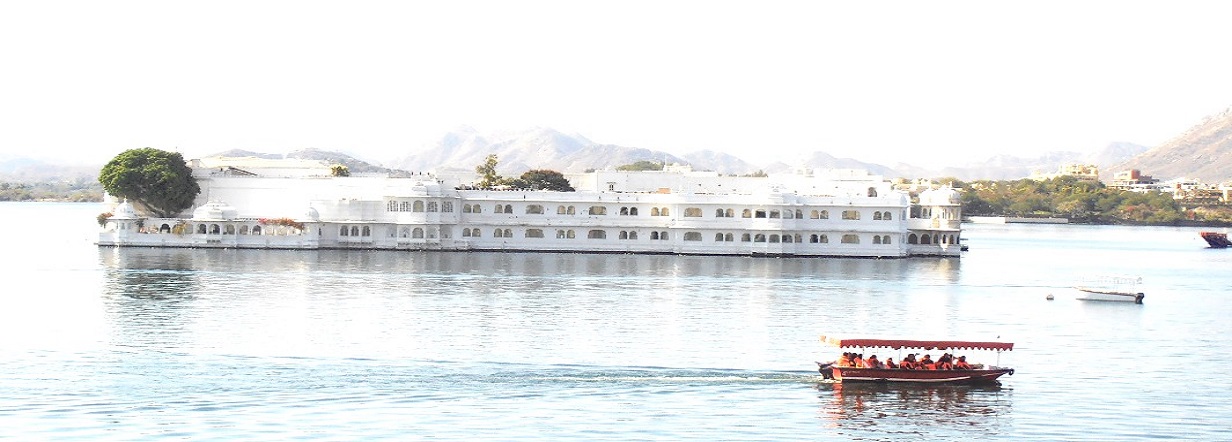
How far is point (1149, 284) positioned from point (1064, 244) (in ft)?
190

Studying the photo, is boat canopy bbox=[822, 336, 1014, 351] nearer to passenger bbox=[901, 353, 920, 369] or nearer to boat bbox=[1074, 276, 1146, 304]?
passenger bbox=[901, 353, 920, 369]

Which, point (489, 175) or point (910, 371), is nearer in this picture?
point (910, 371)

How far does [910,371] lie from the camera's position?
1416 inches

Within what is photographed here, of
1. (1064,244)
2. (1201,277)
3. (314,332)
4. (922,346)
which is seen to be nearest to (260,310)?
(314,332)

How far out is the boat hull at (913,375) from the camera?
35.9 meters

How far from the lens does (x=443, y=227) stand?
90.8 m

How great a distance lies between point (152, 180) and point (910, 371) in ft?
230

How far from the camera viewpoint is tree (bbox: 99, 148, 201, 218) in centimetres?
9431

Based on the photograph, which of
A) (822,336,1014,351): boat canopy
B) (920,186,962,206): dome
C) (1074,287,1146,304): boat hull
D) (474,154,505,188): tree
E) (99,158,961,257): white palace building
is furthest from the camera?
(474,154,505,188): tree

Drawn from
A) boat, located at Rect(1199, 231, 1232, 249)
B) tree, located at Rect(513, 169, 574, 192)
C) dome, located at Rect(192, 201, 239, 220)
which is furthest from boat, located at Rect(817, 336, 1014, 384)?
boat, located at Rect(1199, 231, 1232, 249)

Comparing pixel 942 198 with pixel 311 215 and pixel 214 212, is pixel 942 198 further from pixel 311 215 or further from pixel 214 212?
pixel 214 212

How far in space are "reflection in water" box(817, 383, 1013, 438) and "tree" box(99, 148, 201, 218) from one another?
6884 cm

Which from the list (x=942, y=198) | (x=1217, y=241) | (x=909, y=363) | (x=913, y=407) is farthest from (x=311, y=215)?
(x=1217, y=241)

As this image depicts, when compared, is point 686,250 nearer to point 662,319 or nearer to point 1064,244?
point 662,319
